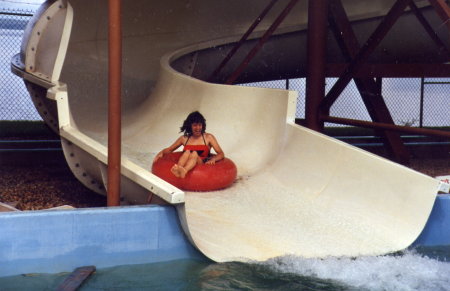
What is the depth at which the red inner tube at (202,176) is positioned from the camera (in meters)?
3.42

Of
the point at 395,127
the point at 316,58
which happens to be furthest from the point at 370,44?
the point at 395,127

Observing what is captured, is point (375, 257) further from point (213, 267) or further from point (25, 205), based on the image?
point (25, 205)

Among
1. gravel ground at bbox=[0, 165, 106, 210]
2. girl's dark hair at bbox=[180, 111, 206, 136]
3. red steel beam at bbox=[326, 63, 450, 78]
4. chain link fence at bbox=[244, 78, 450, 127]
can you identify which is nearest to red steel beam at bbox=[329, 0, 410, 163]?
red steel beam at bbox=[326, 63, 450, 78]

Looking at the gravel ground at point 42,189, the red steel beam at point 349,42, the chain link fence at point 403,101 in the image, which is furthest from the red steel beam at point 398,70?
the chain link fence at point 403,101

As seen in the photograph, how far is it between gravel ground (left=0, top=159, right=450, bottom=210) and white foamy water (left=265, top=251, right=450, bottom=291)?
2.00 m

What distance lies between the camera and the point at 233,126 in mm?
4168

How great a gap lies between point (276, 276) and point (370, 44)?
2.30 m

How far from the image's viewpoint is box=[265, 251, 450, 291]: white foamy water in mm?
2307

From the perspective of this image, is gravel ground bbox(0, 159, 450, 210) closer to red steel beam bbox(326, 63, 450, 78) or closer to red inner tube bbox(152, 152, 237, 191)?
red inner tube bbox(152, 152, 237, 191)

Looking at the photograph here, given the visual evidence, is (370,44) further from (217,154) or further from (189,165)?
(189,165)

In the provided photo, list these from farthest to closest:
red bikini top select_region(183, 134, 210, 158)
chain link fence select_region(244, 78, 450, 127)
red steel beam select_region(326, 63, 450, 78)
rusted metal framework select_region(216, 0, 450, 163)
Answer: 1. chain link fence select_region(244, 78, 450, 127)
2. red steel beam select_region(326, 63, 450, 78)
3. rusted metal framework select_region(216, 0, 450, 163)
4. red bikini top select_region(183, 134, 210, 158)

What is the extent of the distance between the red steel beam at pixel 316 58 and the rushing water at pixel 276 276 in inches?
83.7

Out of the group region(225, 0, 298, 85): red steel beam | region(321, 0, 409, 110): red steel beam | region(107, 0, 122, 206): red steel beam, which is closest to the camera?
region(107, 0, 122, 206): red steel beam

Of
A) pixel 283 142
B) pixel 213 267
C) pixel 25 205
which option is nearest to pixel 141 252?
pixel 213 267
